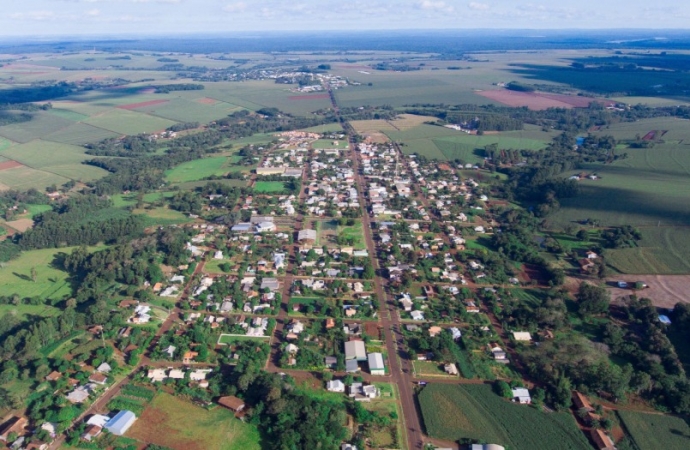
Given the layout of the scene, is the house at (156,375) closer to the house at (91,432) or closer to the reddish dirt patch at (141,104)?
the house at (91,432)

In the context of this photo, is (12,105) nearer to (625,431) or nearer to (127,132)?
(127,132)

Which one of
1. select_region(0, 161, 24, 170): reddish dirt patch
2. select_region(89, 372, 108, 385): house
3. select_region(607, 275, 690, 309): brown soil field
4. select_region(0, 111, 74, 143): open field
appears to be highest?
select_region(0, 111, 74, 143): open field

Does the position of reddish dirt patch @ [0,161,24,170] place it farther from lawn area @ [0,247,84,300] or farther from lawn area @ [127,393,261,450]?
lawn area @ [127,393,261,450]

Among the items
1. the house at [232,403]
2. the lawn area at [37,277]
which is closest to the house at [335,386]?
the house at [232,403]

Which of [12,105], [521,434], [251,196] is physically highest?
[12,105]

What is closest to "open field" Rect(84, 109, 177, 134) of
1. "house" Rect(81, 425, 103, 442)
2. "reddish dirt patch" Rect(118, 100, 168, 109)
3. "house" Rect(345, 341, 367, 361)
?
"reddish dirt patch" Rect(118, 100, 168, 109)

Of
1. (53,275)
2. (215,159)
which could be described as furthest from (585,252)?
(215,159)
